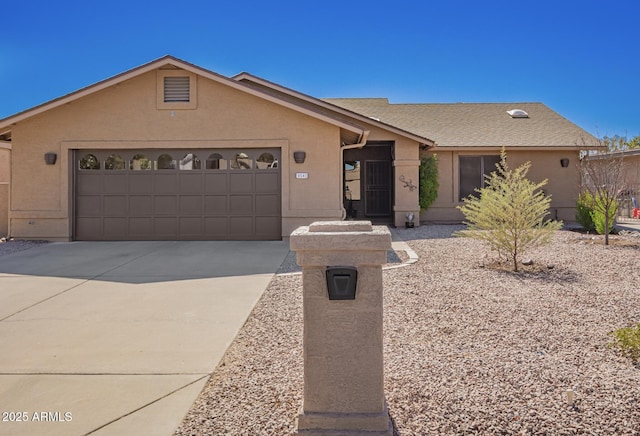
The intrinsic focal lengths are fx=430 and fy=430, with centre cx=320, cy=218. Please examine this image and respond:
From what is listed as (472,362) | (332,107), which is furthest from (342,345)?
(332,107)

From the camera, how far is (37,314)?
5.01 metres

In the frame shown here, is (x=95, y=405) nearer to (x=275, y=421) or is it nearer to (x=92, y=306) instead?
(x=275, y=421)

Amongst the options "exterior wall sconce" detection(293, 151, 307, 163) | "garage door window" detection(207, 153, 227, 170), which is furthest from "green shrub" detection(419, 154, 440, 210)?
"garage door window" detection(207, 153, 227, 170)

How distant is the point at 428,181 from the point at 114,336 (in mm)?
12371

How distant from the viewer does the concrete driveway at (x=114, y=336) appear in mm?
2811

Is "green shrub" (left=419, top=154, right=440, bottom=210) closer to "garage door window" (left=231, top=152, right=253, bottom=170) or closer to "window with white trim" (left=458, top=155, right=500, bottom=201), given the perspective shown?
"window with white trim" (left=458, top=155, right=500, bottom=201)

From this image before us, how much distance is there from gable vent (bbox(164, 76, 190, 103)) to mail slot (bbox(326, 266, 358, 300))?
10.4m

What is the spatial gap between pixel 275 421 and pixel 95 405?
1.26 metres

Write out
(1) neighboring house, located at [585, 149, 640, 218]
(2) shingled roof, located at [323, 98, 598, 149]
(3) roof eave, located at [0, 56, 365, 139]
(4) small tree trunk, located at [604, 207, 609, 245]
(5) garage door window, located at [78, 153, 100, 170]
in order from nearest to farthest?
(4) small tree trunk, located at [604, 207, 609, 245] → (3) roof eave, located at [0, 56, 365, 139] → (5) garage door window, located at [78, 153, 100, 170] → (2) shingled roof, located at [323, 98, 598, 149] → (1) neighboring house, located at [585, 149, 640, 218]

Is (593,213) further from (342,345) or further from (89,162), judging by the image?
(89,162)

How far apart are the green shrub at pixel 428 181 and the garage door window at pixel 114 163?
9.50 meters

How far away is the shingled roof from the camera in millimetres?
15820

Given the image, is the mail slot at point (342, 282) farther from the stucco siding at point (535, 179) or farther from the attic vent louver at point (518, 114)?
the attic vent louver at point (518, 114)

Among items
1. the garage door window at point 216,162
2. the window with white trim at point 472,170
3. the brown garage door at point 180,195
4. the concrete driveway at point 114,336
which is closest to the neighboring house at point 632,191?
the window with white trim at point 472,170
